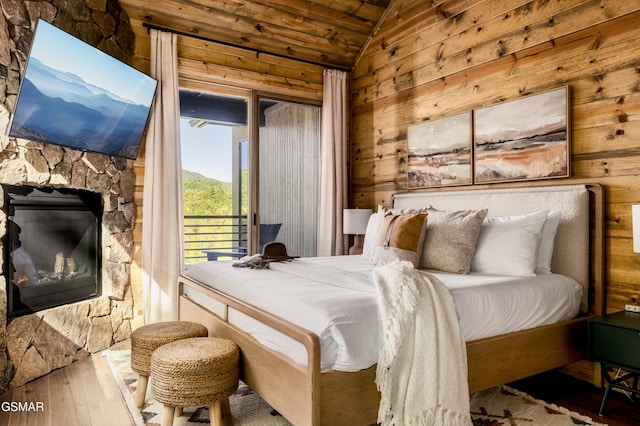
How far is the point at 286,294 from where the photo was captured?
7.14 ft

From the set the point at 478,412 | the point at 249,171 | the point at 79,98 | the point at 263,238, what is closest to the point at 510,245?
the point at 478,412

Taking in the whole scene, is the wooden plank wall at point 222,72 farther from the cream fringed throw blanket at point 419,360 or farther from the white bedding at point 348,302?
the cream fringed throw blanket at point 419,360

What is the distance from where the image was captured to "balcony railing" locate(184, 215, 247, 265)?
494 centimetres

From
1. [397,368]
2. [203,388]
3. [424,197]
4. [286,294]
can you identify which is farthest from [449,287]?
[424,197]

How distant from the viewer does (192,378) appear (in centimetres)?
212

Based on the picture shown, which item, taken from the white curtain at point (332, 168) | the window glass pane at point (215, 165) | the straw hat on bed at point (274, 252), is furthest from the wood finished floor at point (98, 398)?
the white curtain at point (332, 168)

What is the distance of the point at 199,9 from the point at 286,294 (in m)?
3.06

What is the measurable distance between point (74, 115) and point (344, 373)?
2.54 m

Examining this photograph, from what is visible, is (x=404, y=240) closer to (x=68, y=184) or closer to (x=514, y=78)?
(x=514, y=78)

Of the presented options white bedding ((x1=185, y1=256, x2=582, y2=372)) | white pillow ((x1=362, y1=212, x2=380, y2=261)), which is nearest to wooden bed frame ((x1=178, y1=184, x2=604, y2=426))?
white bedding ((x1=185, y1=256, x2=582, y2=372))

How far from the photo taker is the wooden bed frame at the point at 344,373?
5.98ft

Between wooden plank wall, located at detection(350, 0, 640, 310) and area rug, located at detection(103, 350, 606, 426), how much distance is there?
0.80 metres

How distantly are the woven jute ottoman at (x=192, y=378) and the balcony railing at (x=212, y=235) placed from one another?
268 centimetres

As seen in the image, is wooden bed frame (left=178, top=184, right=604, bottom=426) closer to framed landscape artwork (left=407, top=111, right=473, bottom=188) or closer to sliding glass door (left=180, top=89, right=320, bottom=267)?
framed landscape artwork (left=407, top=111, right=473, bottom=188)
